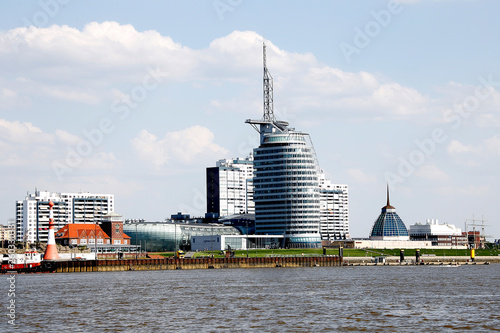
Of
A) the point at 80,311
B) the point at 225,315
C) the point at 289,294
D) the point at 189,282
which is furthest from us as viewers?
the point at 189,282

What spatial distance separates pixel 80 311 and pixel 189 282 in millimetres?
53531

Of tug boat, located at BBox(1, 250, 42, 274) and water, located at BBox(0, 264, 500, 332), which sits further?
tug boat, located at BBox(1, 250, 42, 274)

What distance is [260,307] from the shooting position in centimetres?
9150

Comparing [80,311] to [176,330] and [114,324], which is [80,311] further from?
[176,330]

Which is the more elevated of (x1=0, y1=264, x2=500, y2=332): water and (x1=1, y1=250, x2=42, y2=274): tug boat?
(x1=1, y1=250, x2=42, y2=274): tug boat

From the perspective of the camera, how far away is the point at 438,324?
73.7 meters

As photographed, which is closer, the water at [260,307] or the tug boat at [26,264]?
the water at [260,307]

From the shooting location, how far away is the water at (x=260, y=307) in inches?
2928

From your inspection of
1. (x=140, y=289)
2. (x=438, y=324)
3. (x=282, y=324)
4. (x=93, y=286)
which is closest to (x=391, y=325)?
(x=438, y=324)

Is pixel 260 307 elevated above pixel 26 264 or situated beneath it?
situated beneath

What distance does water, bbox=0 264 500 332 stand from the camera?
74375 millimetres

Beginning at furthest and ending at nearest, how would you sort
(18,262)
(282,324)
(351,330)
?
1. (18,262)
2. (282,324)
3. (351,330)

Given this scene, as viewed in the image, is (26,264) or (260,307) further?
(26,264)

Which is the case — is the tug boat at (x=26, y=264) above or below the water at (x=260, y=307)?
above
